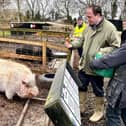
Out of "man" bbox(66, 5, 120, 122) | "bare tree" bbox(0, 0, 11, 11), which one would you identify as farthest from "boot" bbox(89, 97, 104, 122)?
"bare tree" bbox(0, 0, 11, 11)

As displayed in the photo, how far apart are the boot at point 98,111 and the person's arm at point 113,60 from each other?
1.72m

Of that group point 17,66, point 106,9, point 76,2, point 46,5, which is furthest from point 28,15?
point 17,66

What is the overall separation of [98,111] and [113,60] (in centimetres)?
202

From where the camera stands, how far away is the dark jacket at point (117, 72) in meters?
3.52

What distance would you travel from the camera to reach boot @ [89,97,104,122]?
5289 millimetres

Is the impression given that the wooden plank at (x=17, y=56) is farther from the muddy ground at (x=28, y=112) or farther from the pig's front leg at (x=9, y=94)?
the pig's front leg at (x=9, y=94)

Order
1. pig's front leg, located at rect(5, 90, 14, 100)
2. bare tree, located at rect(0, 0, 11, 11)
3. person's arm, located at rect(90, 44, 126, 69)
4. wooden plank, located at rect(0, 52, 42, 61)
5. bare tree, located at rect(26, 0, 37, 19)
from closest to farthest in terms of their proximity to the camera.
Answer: person's arm, located at rect(90, 44, 126, 69)
pig's front leg, located at rect(5, 90, 14, 100)
wooden plank, located at rect(0, 52, 42, 61)
bare tree, located at rect(0, 0, 11, 11)
bare tree, located at rect(26, 0, 37, 19)

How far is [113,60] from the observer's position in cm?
354

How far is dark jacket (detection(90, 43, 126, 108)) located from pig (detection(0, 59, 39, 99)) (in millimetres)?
2802

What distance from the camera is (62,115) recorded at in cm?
224

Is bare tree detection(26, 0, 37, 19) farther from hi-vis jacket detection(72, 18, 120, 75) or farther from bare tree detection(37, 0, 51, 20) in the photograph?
hi-vis jacket detection(72, 18, 120, 75)

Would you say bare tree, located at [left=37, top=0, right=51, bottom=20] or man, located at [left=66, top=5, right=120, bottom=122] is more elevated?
man, located at [left=66, top=5, right=120, bottom=122]

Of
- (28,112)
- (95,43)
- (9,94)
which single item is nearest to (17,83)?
(9,94)

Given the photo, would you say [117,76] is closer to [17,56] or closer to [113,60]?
[113,60]
